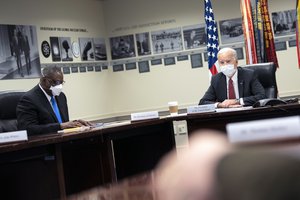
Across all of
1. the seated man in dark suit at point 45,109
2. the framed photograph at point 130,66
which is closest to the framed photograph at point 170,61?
the framed photograph at point 130,66

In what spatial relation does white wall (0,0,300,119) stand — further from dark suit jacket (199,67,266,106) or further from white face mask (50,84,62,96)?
dark suit jacket (199,67,266,106)

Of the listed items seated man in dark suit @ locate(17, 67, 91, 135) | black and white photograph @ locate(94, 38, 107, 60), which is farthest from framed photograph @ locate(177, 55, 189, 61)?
seated man in dark suit @ locate(17, 67, 91, 135)

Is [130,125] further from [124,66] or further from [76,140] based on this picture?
[124,66]

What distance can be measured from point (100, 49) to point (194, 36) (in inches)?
59.8

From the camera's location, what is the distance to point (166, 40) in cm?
649

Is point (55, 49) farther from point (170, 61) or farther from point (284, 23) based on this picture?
point (284, 23)

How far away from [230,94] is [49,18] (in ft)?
9.39

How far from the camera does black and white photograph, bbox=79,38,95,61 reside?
627 cm

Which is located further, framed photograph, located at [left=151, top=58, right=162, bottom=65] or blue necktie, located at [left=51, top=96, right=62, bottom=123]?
framed photograph, located at [left=151, top=58, right=162, bottom=65]

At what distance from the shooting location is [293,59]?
5949mm

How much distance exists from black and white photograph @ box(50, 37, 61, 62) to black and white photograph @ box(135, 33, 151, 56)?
137 centimetres

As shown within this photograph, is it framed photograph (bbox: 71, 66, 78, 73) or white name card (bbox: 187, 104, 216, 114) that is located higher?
framed photograph (bbox: 71, 66, 78, 73)

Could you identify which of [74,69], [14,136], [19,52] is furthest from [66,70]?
[14,136]

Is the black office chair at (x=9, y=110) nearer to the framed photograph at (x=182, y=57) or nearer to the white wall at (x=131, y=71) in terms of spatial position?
the white wall at (x=131, y=71)
